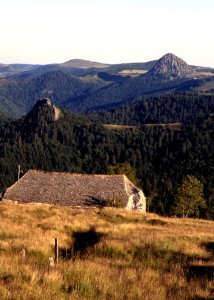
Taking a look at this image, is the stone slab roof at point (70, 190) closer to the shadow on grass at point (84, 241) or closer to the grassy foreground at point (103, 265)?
the grassy foreground at point (103, 265)

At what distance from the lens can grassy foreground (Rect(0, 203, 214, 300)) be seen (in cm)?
966

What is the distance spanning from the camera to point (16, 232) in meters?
20.8

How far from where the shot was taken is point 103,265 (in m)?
12.9

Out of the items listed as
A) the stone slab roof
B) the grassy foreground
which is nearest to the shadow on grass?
the grassy foreground

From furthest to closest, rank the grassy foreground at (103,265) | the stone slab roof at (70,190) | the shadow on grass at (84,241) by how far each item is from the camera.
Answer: the stone slab roof at (70,190) < the shadow on grass at (84,241) < the grassy foreground at (103,265)

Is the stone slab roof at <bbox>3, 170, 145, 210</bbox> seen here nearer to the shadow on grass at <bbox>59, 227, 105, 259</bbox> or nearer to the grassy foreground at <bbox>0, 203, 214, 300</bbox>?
the grassy foreground at <bbox>0, 203, 214, 300</bbox>

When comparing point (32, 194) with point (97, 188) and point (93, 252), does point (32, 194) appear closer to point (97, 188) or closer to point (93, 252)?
point (97, 188)

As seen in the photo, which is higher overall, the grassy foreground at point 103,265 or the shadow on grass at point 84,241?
the grassy foreground at point 103,265

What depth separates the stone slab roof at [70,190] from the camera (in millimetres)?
58281

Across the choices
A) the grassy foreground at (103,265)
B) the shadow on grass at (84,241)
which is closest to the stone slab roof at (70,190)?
the grassy foreground at (103,265)

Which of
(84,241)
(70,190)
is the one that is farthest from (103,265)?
(70,190)

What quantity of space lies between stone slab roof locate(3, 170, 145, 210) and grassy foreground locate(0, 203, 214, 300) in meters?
33.4

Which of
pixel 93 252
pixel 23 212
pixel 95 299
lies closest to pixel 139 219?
pixel 23 212

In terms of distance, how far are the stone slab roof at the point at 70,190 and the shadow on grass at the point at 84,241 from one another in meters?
35.3
